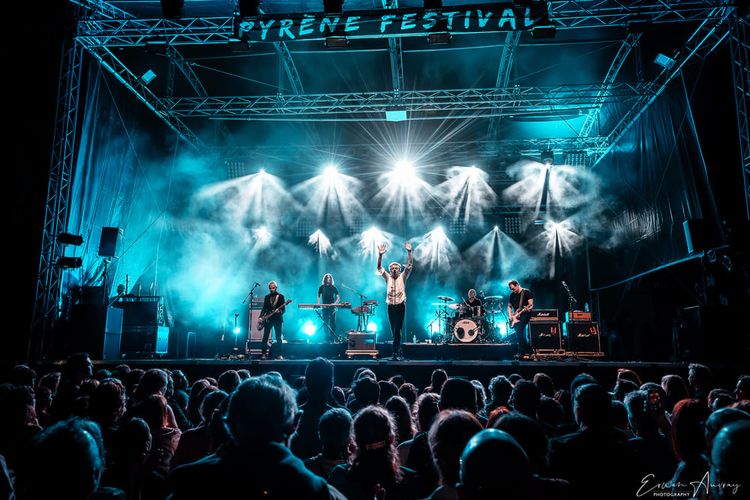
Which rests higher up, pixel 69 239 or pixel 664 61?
pixel 664 61

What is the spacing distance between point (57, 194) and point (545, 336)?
11598mm

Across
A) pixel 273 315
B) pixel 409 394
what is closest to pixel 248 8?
pixel 273 315

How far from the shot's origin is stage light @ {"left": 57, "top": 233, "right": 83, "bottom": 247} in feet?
32.2

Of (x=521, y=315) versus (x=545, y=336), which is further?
(x=545, y=336)

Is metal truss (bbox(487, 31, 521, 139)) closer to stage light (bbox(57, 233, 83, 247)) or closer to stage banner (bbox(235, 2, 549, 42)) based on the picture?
stage banner (bbox(235, 2, 549, 42))

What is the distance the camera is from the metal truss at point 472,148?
15398 millimetres

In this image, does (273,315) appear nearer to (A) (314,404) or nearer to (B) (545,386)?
(B) (545,386)

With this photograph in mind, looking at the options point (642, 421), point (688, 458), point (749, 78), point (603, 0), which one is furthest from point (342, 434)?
point (603, 0)

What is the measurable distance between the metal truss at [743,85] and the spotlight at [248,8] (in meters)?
8.64

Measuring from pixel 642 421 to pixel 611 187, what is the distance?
13132 millimetres

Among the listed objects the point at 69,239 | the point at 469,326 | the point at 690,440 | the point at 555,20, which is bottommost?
the point at 690,440

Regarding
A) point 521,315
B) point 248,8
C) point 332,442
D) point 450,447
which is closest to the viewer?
point 450,447

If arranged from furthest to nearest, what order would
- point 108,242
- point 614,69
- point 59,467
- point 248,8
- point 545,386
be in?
1. point 614,69
2. point 108,242
3. point 248,8
4. point 545,386
5. point 59,467

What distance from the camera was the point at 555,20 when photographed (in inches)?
401
